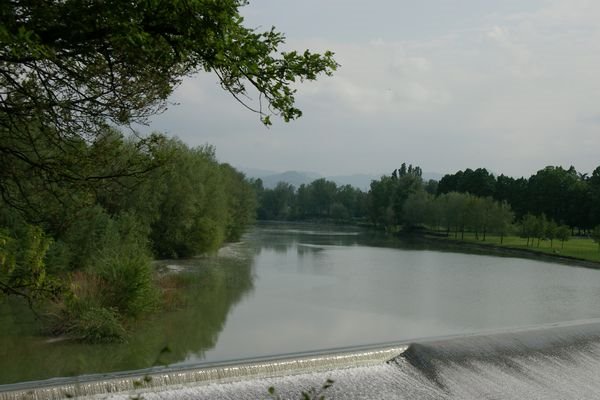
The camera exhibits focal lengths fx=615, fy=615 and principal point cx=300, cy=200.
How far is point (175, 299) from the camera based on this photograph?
18.4 meters

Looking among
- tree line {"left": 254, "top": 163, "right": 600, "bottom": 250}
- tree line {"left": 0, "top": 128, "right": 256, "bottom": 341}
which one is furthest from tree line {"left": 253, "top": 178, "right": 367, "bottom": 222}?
tree line {"left": 0, "top": 128, "right": 256, "bottom": 341}

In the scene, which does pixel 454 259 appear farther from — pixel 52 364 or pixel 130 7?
pixel 130 7

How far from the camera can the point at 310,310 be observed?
1802 cm

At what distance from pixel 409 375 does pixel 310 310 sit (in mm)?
7164

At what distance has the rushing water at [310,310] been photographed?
41.3ft

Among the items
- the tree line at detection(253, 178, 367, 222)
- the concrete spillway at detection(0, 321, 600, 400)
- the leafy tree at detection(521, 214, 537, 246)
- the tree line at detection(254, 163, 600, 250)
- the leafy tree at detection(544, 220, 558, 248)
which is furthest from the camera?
the tree line at detection(253, 178, 367, 222)

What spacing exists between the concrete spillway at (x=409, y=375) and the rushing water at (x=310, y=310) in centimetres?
91

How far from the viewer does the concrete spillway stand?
30.3ft

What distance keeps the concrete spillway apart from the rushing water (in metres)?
0.91

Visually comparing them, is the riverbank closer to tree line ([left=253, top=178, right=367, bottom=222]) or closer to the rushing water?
the rushing water

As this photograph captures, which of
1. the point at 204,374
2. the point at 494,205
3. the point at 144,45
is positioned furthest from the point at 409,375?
the point at 494,205

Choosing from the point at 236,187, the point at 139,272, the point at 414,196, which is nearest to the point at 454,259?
the point at 236,187

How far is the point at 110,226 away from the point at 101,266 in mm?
6706


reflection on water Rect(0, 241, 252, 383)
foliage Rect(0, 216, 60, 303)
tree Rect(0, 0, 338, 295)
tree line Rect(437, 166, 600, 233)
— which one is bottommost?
reflection on water Rect(0, 241, 252, 383)
